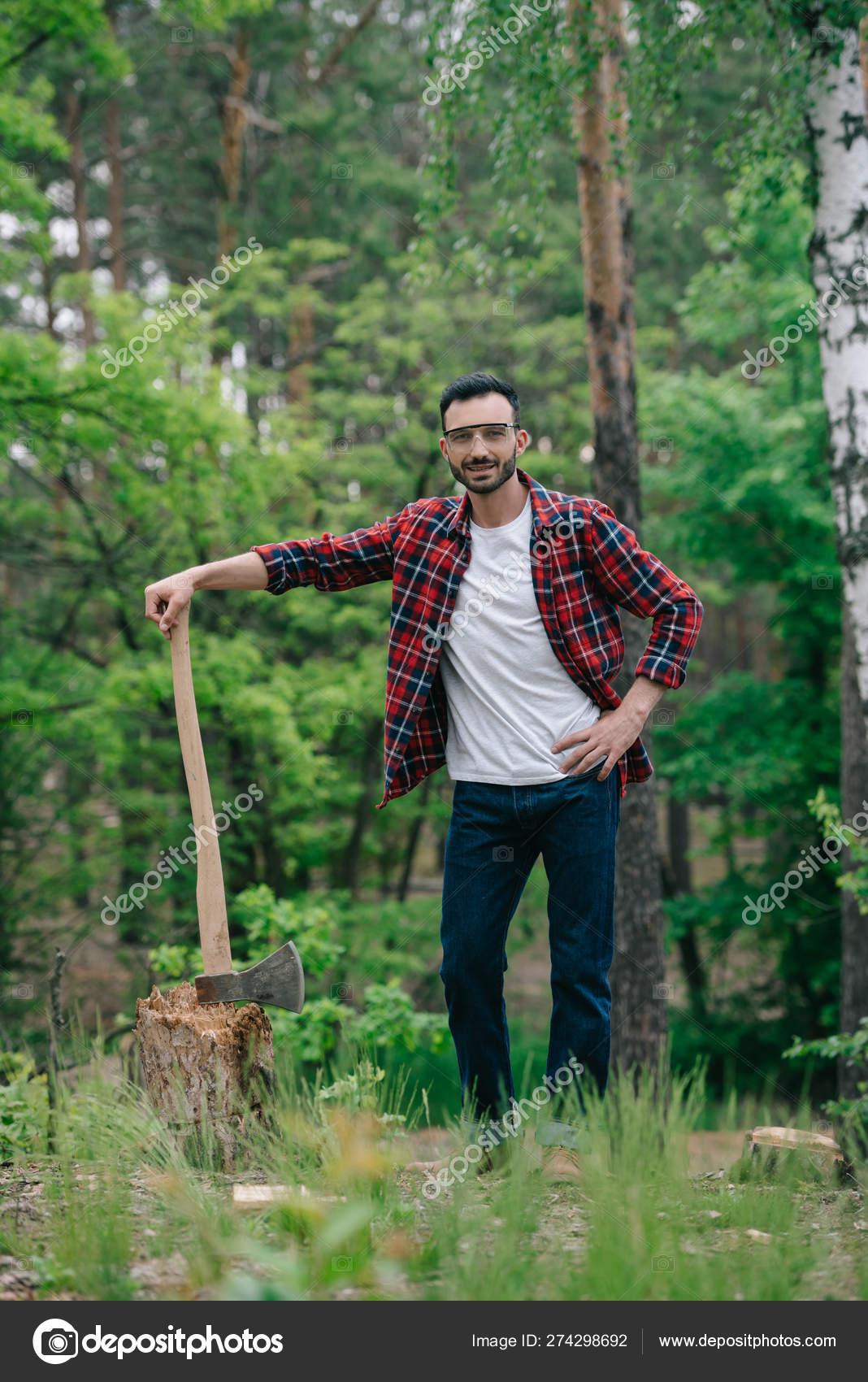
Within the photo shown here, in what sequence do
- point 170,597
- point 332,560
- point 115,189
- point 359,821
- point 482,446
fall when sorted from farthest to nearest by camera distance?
point 115,189
point 359,821
point 332,560
point 170,597
point 482,446

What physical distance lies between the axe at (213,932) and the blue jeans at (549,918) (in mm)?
464

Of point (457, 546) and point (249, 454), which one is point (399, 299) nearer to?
point (249, 454)

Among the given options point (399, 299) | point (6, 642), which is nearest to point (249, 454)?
point (6, 642)

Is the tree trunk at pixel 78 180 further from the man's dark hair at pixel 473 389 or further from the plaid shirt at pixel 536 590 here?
the man's dark hair at pixel 473 389

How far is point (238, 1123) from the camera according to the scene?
3.19m

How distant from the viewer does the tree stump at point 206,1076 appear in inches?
124

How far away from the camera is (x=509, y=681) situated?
304 cm

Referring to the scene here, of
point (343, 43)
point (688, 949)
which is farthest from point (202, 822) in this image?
point (343, 43)

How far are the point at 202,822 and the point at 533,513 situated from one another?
1307 millimetres

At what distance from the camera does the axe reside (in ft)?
10.2

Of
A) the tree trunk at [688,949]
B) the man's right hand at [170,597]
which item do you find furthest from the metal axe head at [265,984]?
the tree trunk at [688,949]

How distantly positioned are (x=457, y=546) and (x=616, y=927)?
15.0 feet
